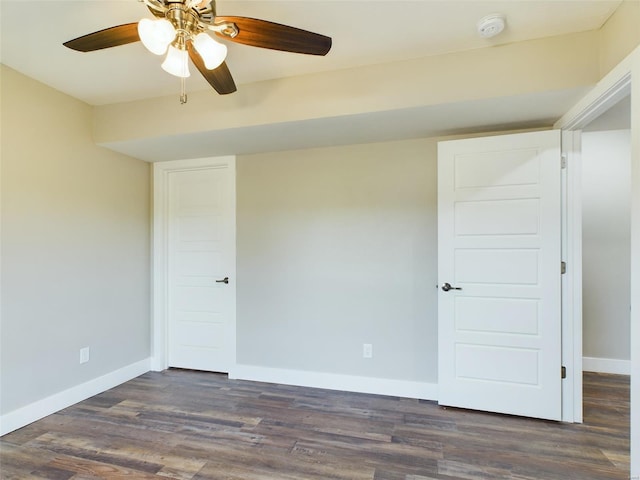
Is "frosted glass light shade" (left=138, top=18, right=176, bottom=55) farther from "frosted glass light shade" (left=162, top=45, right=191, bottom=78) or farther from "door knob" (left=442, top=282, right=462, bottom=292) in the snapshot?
"door knob" (left=442, top=282, right=462, bottom=292)

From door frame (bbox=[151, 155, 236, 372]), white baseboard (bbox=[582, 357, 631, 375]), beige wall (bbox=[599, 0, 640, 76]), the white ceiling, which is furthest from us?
door frame (bbox=[151, 155, 236, 372])

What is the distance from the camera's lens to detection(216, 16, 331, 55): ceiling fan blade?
132 cm

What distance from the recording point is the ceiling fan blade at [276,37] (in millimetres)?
1317

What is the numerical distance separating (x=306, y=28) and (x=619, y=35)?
62.8 inches

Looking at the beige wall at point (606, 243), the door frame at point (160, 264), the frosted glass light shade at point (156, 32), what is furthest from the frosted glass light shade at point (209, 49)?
the beige wall at point (606, 243)

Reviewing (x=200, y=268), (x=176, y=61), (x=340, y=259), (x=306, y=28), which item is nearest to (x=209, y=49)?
(x=176, y=61)

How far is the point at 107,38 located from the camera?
1.44 metres

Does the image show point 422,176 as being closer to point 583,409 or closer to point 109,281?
→ point 583,409

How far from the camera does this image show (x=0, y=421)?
6.95 feet

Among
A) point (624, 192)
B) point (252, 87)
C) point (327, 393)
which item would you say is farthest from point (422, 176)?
point (624, 192)

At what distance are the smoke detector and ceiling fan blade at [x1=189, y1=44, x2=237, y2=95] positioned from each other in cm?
138

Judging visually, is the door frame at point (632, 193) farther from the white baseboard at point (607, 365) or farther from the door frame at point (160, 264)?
the door frame at point (160, 264)

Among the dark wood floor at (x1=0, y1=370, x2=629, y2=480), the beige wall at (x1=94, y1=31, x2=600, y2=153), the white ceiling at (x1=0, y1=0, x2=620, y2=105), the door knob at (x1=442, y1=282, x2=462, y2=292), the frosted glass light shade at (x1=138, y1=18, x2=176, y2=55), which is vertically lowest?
the dark wood floor at (x1=0, y1=370, x2=629, y2=480)

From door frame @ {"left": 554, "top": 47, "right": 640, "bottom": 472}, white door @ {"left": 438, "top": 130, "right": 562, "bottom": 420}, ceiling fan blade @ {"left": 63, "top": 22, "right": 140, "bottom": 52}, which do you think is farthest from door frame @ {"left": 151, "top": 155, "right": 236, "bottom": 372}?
door frame @ {"left": 554, "top": 47, "right": 640, "bottom": 472}
